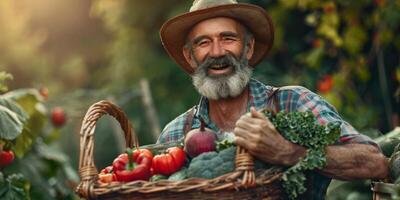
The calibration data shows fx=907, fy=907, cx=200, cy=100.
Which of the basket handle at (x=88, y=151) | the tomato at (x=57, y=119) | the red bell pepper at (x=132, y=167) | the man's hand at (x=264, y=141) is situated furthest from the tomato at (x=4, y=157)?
the tomato at (x=57, y=119)

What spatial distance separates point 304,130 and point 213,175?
450 mm

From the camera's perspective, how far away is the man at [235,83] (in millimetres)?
4184

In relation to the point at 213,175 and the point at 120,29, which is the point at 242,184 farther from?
the point at 120,29

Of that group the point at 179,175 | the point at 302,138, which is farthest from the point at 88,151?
the point at 302,138

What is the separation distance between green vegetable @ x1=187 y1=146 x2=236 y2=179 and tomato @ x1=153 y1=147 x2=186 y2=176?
4.8 inches

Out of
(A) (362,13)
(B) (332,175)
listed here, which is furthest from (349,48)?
(B) (332,175)

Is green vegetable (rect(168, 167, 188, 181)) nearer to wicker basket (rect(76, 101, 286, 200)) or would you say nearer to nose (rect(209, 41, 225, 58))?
wicker basket (rect(76, 101, 286, 200))

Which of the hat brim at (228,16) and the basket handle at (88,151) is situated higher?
the hat brim at (228,16)

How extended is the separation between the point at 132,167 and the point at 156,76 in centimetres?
927

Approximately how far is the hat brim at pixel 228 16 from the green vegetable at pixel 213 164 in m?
1.10

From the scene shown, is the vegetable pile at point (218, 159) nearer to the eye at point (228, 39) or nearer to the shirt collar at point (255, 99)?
the shirt collar at point (255, 99)

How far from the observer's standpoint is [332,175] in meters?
4.11

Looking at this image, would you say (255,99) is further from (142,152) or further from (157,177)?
(157,177)

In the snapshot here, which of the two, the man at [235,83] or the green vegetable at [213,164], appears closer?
the green vegetable at [213,164]
